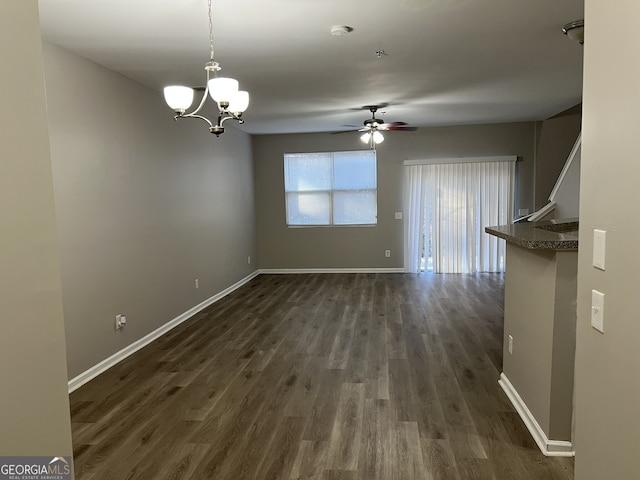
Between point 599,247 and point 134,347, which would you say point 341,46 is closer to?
point 599,247

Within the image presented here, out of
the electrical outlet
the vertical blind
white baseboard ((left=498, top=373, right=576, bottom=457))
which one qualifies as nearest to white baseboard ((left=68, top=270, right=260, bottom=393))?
the electrical outlet

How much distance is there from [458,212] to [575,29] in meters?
5.02

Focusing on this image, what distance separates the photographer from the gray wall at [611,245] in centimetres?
111

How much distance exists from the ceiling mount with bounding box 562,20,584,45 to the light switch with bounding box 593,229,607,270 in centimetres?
239

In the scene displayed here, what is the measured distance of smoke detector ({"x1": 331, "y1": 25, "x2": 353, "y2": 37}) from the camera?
3.06 metres

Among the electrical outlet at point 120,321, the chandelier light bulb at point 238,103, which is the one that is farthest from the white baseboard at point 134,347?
the chandelier light bulb at point 238,103

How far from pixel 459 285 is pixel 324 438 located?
4.81 m

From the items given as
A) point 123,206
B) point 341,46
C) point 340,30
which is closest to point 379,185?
point 341,46

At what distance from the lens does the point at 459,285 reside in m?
6.91

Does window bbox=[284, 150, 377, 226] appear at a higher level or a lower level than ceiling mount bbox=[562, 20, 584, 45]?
lower

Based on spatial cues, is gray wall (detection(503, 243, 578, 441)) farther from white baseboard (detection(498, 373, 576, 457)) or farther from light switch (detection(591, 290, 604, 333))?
light switch (detection(591, 290, 604, 333))

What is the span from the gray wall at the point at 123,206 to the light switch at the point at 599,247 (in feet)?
10.9

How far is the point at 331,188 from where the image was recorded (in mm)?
8266

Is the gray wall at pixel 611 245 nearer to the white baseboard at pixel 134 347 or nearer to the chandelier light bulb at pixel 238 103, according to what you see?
the chandelier light bulb at pixel 238 103
